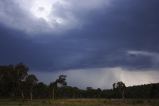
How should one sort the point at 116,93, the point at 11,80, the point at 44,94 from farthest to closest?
the point at 44,94
the point at 116,93
the point at 11,80

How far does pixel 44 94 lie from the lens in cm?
18050

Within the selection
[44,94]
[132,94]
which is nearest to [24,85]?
[44,94]

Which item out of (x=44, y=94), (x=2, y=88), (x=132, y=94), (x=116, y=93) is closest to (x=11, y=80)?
(x=2, y=88)

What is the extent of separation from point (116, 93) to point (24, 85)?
48.2 meters

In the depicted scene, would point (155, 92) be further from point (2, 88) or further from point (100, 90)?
point (2, 88)

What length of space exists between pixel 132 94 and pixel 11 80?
64594 millimetres

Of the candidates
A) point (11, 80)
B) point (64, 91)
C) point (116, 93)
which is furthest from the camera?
point (64, 91)

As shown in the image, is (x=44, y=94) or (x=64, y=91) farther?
(x=64, y=91)

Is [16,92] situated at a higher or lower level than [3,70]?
lower

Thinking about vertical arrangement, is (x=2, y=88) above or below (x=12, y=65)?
below

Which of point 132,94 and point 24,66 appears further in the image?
point 132,94

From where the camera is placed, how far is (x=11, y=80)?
144375mm

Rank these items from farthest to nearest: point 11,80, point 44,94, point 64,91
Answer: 1. point 64,91
2. point 44,94
3. point 11,80

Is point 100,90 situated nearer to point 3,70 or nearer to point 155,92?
point 155,92
